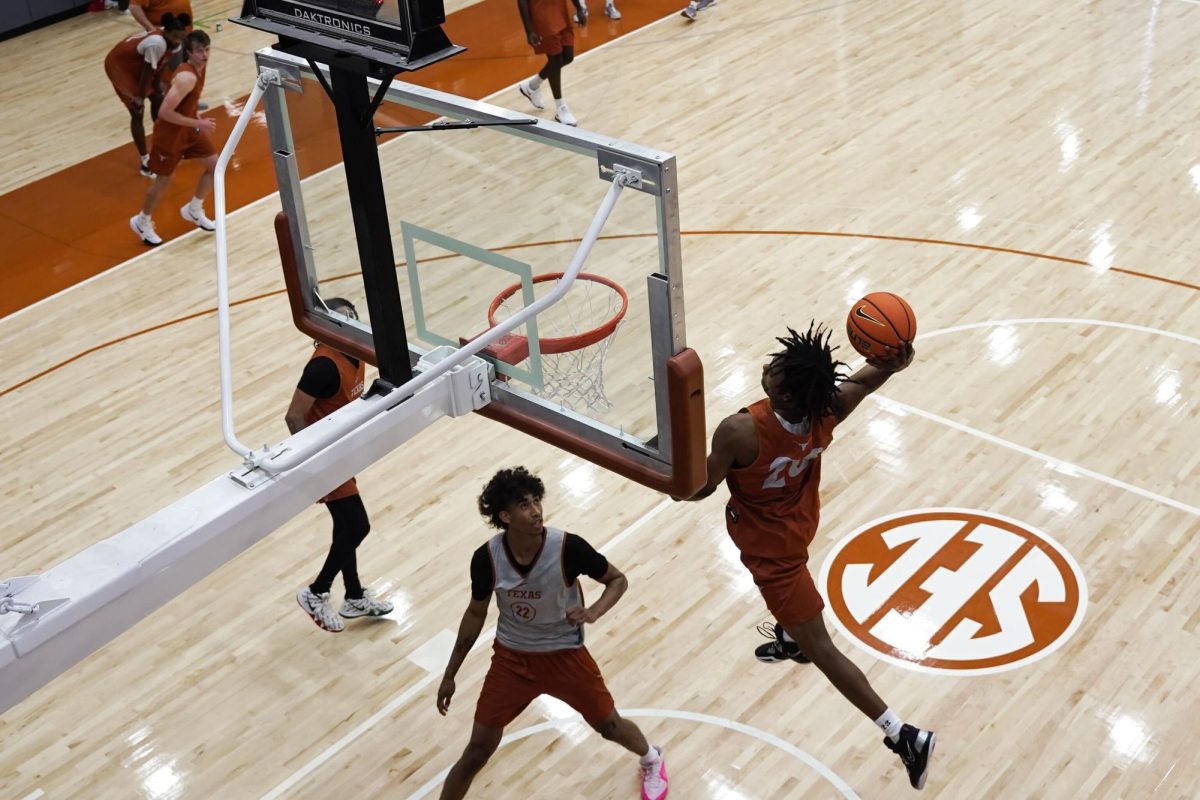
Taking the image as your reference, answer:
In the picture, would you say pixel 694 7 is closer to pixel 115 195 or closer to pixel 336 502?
pixel 115 195

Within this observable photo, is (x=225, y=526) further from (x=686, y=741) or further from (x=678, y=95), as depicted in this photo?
(x=678, y=95)

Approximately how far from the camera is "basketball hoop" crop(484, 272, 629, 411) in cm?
412

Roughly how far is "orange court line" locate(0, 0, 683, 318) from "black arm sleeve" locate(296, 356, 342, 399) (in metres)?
3.54

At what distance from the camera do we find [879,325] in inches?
174

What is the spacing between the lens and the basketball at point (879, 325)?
4.41 meters

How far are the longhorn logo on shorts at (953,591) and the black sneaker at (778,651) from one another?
42 centimetres

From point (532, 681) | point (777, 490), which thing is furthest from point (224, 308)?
point (777, 490)

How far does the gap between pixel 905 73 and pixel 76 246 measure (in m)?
6.22

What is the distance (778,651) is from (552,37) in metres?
6.17

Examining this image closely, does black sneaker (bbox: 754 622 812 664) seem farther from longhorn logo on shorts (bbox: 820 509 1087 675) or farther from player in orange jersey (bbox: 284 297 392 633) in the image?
player in orange jersey (bbox: 284 297 392 633)

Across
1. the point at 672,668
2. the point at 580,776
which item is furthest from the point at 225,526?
the point at 672,668

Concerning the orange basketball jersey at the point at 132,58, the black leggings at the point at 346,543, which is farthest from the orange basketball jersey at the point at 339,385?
the orange basketball jersey at the point at 132,58

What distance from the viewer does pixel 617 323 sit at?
13.5ft

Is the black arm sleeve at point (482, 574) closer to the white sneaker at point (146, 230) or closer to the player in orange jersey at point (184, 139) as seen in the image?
the player in orange jersey at point (184, 139)
